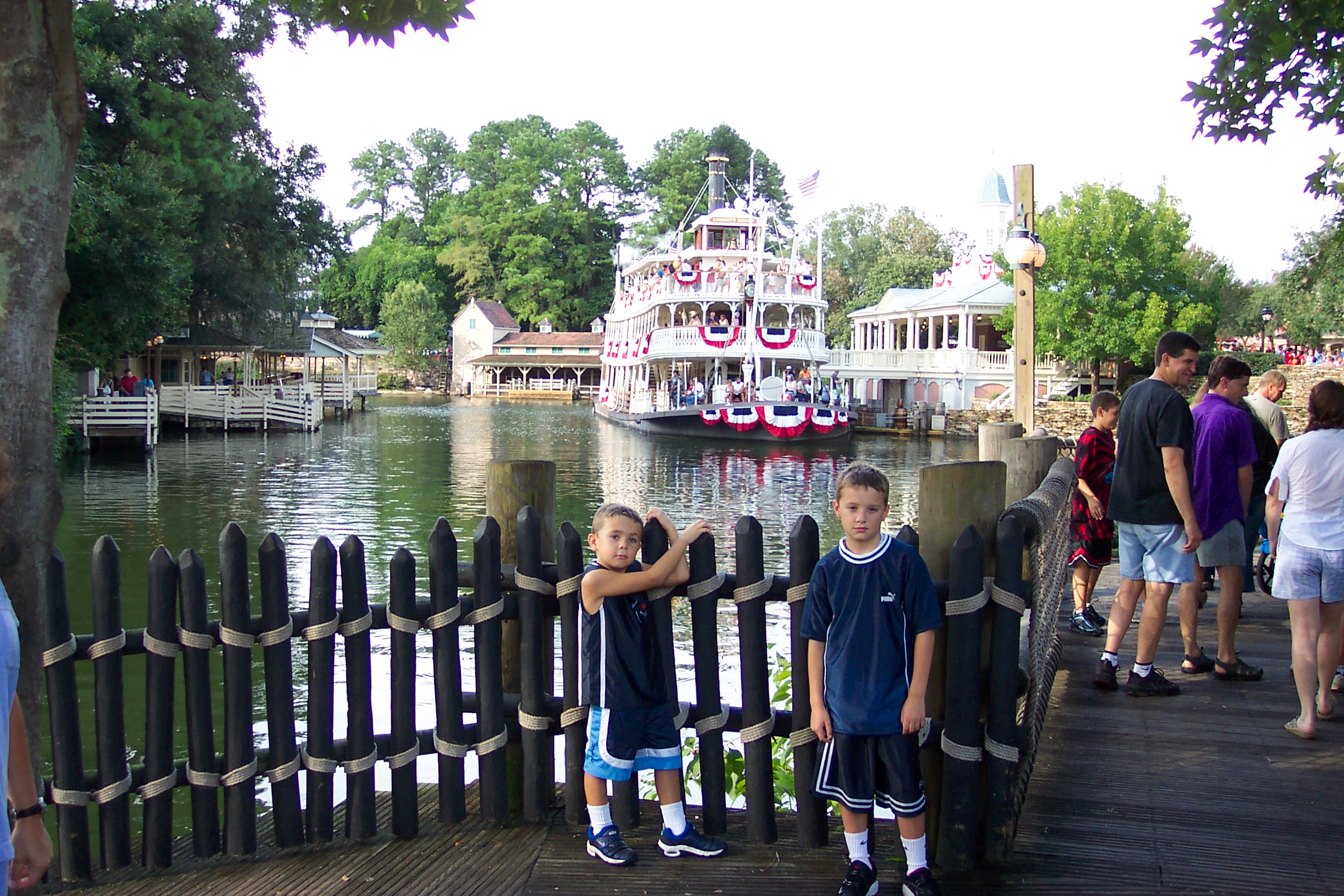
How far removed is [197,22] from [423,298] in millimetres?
54547

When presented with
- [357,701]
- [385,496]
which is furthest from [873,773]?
[385,496]

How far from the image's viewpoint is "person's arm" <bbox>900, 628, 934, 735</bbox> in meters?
3.30

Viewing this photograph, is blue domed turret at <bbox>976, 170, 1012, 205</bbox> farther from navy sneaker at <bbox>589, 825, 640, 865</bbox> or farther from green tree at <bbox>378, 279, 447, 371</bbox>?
navy sneaker at <bbox>589, 825, 640, 865</bbox>

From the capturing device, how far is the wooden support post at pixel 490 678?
3.81 m

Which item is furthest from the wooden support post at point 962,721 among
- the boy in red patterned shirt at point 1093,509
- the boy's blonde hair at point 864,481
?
the boy in red patterned shirt at point 1093,509

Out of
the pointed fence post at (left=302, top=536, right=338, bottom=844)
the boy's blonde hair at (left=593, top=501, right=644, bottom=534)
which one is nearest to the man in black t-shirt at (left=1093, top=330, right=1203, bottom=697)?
the boy's blonde hair at (left=593, top=501, right=644, bottom=534)

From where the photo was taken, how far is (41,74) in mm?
2766

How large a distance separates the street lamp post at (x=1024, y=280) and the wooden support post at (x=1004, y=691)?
8.16 metres

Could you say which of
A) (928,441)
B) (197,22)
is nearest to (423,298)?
(928,441)

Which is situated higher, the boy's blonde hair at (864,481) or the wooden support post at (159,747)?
the boy's blonde hair at (864,481)

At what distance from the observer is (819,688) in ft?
11.3

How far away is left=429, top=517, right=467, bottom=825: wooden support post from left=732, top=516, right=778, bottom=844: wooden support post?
970mm

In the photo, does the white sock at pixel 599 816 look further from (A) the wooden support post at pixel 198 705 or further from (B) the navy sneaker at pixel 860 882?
(A) the wooden support post at pixel 198 705

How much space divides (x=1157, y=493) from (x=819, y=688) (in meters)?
2.40
